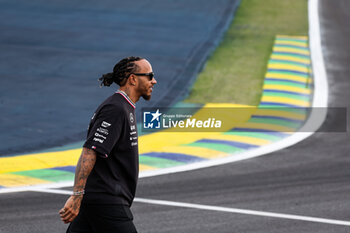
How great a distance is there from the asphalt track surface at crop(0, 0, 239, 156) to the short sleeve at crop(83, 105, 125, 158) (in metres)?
7.81

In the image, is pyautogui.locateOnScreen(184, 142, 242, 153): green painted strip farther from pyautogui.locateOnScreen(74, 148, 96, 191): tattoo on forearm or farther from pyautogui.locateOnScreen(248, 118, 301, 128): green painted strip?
pyautogui.locateOnScreen(74, 148, 96, 191): tattoo on forearm

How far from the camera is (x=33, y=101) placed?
52.5 ft

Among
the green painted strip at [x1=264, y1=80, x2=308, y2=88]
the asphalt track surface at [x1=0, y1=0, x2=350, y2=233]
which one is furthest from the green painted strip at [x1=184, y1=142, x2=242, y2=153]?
the green painted strip at [x1=264, y1=80, x2=308, y2=88]

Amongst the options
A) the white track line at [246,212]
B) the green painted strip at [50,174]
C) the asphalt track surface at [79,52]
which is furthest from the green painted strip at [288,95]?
the white track line at [246,212]

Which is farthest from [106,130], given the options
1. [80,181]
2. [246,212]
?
[246,212]

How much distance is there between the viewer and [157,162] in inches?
470

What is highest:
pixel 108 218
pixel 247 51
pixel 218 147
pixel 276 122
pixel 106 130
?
pixel 247 51

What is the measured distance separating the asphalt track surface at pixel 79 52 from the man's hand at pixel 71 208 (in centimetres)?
771

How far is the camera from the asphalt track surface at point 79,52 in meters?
14.7

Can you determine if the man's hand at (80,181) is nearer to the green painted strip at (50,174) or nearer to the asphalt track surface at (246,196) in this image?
the asphalt track surface at (246,196)

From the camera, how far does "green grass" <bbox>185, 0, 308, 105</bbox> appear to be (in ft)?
59.0

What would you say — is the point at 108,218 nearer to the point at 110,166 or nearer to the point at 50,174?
the point at 110,166

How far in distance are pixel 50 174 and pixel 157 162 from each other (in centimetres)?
197

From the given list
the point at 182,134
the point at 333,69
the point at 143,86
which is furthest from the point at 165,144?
the point at 333,69
